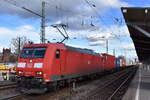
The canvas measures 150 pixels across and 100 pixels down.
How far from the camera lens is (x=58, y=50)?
17.3 meters

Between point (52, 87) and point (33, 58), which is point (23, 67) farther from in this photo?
point (52, 87)

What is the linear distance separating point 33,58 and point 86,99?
4087 mm

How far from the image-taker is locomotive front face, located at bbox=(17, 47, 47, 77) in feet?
52.4

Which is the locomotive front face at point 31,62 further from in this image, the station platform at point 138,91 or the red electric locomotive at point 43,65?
the station platform at point 138,91

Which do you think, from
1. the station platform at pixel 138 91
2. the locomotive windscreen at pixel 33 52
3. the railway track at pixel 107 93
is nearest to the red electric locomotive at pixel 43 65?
the locomotive windscreen at pixel 33 52

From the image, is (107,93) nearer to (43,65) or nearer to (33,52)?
(43,65)

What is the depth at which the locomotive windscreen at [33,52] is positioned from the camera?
1659 centimetres

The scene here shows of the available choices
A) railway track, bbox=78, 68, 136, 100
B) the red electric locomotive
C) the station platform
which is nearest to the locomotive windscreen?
the red electric locomotive

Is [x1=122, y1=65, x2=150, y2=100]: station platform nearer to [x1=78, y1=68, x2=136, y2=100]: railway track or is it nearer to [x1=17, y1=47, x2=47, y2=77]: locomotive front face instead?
[x1=78, y1=68, x2=136, y2=100]: railway track

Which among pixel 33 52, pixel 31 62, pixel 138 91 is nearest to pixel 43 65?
pixel 31 62

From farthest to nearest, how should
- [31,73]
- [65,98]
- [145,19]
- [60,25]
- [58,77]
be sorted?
[60,25] → [145,19] → [58,77] → [31,73] → [65,98]

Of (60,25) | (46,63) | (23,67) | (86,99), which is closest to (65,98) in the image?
(86,99)

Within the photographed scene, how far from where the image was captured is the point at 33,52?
1691 centimetres

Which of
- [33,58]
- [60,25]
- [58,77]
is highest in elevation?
[60,25]
